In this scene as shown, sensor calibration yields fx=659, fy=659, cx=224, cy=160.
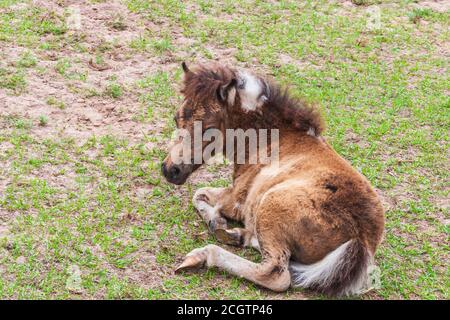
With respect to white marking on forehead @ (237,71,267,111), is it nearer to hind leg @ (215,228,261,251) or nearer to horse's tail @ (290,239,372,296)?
hind leg @ (215,228,261,251)

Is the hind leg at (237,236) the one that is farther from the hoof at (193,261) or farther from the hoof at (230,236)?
the hoof at (193,261)

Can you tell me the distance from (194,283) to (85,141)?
269 cm

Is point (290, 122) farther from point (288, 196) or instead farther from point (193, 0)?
point (193, 0)

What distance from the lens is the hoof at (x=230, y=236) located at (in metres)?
6.11

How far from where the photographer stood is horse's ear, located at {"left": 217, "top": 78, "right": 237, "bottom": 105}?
5.98 m

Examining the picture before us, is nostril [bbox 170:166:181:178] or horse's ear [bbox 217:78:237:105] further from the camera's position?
nostril [bbox 170:166:181:178]

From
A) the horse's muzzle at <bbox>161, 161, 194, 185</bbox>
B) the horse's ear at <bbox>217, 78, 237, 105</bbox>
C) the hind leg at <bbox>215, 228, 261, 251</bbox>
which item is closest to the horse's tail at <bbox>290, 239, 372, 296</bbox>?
the hind leg at <bbox>215, 228, 261, 251</bbox>

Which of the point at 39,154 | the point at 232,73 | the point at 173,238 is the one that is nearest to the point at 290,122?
the point at 232,73

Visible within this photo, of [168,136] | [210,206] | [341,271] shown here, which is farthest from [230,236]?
[168,136]

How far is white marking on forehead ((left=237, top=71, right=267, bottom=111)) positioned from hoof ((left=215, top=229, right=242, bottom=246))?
1165mm

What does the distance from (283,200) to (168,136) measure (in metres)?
2.56

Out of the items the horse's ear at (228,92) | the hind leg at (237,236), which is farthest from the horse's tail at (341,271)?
the horse's ear at (228,92)

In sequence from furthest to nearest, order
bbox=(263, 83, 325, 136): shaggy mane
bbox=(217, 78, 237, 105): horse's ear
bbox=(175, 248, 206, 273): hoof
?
1. bbox=(263, 83, 325, 136): shaggy mane
2. bbox=(217, 78, 237, 105): horse's ear
3. bbox=(175, 248, 206, 273): hoof

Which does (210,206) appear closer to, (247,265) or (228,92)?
(247,265)
